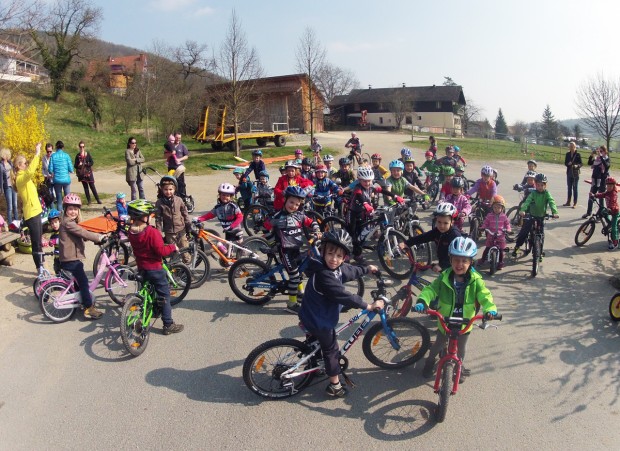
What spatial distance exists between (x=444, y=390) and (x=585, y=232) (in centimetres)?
731

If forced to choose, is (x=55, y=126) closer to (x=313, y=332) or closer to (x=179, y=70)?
(x=179, y=70)

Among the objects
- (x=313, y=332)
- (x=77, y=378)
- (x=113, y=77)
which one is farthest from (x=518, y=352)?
(x=113, y=77)

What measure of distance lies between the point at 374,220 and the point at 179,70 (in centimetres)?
4210

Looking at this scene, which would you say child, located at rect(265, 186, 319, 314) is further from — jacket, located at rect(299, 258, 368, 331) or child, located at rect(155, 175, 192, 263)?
jacket, located at rect(299, 258, 368, 331)

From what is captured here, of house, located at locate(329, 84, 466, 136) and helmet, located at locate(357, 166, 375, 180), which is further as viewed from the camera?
house, located at locate(329, 84, 466, 136)

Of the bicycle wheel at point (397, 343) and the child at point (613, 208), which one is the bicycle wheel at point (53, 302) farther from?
the child at point (613, 208)

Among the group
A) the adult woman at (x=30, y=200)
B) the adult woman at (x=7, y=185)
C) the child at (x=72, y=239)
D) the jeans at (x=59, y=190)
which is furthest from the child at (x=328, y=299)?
the jeans at (x=59, y=190)

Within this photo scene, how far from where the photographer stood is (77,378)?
499cm

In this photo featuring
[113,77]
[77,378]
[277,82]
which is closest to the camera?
[77,378]

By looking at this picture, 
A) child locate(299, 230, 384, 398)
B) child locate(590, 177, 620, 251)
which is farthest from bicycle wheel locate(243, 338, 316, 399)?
child locate(590, 177, 620, 251)

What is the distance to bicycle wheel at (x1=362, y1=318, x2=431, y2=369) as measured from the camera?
4.79 metres

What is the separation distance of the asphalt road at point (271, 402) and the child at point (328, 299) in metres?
0.53

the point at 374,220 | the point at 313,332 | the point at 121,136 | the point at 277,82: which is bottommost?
the point at 313,332

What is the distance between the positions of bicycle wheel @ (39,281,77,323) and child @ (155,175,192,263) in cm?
168
